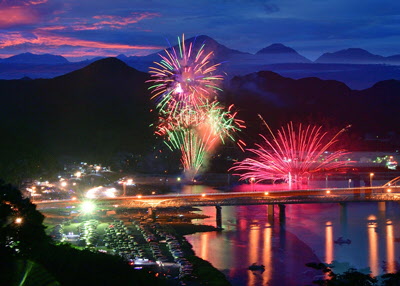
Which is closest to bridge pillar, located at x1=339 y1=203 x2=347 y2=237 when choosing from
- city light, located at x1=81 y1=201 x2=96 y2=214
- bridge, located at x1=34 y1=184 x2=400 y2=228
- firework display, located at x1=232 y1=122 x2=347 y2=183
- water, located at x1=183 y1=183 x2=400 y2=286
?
water, located at x1=183 y1=183 x2=400 y2=286

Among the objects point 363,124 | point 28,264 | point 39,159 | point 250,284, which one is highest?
point 363,124

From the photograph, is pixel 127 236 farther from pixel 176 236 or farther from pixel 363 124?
Result: pixel 363 124

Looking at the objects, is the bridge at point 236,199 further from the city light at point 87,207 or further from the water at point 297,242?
the water at point 297,242

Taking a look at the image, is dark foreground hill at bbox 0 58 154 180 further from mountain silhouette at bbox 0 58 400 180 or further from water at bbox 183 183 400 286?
water at bbox 183 183 400 286

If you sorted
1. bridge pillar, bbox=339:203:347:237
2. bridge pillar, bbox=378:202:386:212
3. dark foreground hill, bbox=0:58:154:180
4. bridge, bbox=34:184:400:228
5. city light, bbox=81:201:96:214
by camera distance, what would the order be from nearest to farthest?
bridge pillar, bbox=339:203:347:237
city light, bbox=81:201:96:214
bridge, bbox=34:184:400:228
bridge pillar, bbox=378:202:386:212
dark foreground hill, bbox=0:58:154:180

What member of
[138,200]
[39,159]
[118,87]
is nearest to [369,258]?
[138,200]

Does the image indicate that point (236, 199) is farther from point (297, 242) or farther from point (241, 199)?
point (297, 242)

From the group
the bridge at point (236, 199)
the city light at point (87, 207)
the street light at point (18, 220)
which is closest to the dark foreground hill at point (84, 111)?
the city light at point (87, 207)
